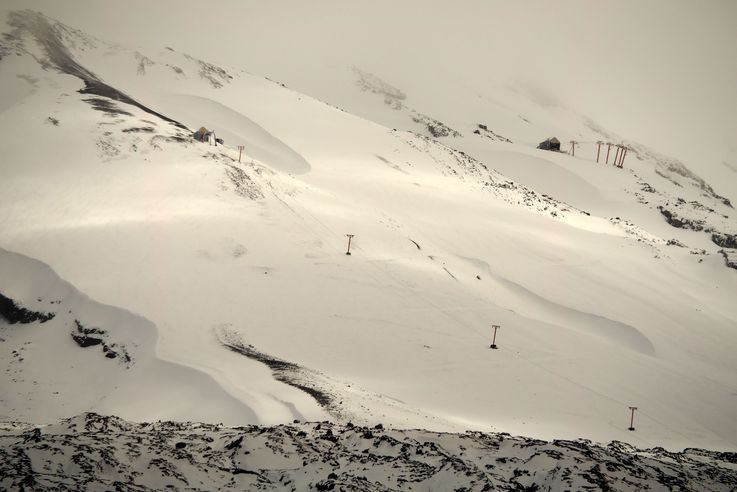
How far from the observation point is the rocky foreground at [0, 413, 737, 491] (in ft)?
24.7

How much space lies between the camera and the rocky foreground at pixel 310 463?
297 inches

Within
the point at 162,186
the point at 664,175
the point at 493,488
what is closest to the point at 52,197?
the point at 162,186

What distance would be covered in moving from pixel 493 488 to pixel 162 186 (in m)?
19.0

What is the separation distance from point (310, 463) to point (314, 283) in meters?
11.9

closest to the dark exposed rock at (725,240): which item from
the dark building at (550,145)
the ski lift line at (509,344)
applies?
the dark building at (550,145)

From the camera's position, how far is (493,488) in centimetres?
804

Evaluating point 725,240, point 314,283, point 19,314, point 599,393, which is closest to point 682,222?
point 725,240

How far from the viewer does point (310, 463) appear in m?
8.94

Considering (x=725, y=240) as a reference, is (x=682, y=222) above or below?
above

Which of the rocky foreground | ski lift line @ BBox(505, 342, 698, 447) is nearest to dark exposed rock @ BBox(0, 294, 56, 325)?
the rocky foreground

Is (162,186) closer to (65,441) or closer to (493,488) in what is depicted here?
(65,441)

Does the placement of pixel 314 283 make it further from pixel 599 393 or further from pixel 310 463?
pixel 310 463

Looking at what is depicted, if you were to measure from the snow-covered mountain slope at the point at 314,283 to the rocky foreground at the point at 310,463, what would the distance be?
3.71 meters

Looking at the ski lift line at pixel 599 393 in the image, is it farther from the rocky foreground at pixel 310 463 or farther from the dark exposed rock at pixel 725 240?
the dark exposed rock at pixel 725 240
